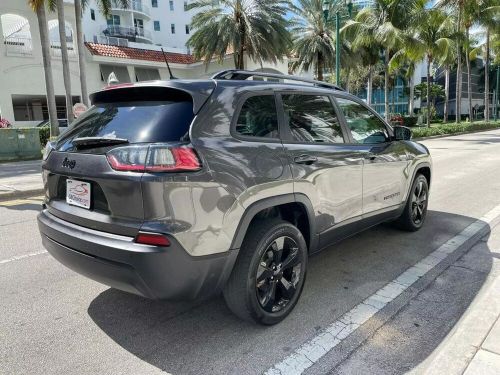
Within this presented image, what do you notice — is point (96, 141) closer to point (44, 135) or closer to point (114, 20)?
point (44, 135)

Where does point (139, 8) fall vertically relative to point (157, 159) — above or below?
above

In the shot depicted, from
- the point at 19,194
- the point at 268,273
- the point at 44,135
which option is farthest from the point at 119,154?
the point at 44,135

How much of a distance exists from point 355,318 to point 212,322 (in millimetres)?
1112

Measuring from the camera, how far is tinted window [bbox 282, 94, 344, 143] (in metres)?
3.29

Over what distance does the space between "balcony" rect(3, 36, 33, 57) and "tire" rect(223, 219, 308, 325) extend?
85.8 feet

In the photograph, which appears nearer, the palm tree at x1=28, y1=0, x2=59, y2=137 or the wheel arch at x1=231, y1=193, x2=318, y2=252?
the wheel arch at x1=231, y1=193, x2=318, y2=252

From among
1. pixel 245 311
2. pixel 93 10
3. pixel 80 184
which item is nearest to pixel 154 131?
pixel 80 184

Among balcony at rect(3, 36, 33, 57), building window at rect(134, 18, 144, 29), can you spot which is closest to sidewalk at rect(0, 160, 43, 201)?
balcony at rect(3, 36, 33, 57)

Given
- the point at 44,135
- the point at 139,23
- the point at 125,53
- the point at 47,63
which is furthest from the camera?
the point at 139,23

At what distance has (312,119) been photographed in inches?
138

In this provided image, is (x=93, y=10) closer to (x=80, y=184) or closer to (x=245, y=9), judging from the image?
(x=245, y=9)

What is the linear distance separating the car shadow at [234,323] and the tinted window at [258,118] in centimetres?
126

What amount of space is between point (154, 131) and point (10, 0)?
87.5 feet

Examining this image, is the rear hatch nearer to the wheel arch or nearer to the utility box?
the wheel arch
